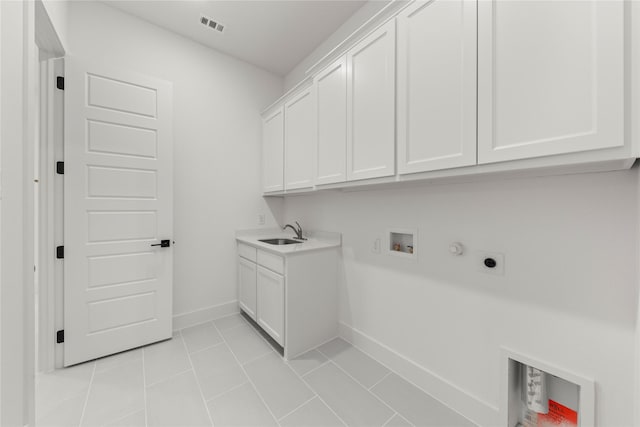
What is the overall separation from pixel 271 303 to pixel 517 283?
5.67 feet

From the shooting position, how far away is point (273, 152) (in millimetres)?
2686

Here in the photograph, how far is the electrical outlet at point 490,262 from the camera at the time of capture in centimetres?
126

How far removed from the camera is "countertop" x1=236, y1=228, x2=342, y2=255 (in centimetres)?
200

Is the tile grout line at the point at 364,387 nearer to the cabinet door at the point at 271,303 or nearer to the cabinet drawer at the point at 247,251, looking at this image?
the cabinet door at the point at 271,303

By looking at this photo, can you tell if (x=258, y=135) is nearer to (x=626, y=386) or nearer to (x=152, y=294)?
(x=152, y=294)

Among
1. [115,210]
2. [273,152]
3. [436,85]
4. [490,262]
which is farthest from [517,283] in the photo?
[115,210]

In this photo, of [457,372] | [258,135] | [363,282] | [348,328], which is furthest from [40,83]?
[457,372]

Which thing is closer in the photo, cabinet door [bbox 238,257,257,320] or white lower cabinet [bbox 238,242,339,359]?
white lower cabinet [bbox 238,242,339,359]

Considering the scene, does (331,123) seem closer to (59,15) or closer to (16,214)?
(16,214)

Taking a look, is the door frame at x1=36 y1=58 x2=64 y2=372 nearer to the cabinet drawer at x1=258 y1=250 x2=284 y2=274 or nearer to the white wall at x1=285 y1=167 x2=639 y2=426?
the cabinet drawer at x1=258 y1=250 x2=284 y2=274

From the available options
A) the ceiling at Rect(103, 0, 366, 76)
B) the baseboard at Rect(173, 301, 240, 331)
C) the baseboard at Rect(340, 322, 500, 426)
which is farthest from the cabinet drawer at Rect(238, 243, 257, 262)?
the ceiling at Rect(103, 0, 366, 76)

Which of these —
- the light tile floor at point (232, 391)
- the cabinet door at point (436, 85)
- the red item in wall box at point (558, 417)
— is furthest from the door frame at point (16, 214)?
the red item in wall box at point (558, 417)

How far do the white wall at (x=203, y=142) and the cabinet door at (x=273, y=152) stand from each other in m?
0.13

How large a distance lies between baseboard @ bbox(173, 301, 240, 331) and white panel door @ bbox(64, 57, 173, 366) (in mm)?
207
